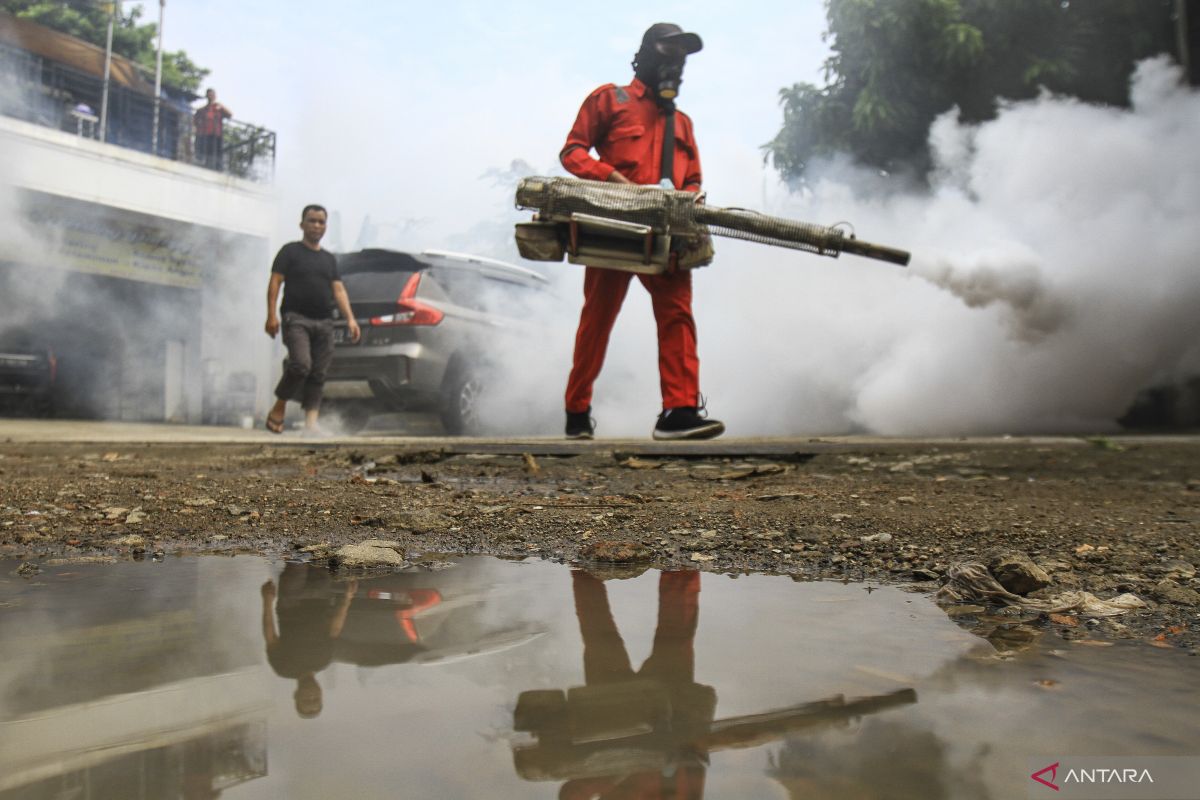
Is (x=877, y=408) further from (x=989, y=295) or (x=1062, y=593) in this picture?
(x=1062, y=593)

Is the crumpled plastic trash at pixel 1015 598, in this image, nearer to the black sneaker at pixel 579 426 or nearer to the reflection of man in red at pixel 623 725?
the reflection of man in red at pixel 623 725

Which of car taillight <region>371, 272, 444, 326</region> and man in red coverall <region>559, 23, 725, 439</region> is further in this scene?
car taillight <region>371, 272, 444, 326</region>

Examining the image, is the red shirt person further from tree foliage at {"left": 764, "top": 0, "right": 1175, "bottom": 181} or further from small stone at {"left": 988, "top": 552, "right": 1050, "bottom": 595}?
small stone at {"left": 988, "top": 552, "right": 1050, "bottom": 595}

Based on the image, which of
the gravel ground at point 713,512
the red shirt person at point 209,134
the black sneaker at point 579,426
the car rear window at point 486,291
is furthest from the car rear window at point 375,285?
the red shirt person at point 209,134

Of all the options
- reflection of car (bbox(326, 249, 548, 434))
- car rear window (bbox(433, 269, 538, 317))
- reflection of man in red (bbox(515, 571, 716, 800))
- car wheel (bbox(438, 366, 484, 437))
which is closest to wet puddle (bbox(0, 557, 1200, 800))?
reflection of man in red (bbox(515, 571, 716, 800))

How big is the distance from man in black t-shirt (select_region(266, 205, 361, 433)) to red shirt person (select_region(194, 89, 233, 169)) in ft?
26.6

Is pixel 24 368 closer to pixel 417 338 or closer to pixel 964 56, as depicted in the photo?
pixel 417 338

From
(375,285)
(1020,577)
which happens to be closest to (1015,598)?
(1020,577)

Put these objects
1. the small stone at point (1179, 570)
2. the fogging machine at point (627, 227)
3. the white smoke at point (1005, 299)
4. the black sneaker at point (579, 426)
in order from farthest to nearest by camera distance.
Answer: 1. the white smoke at point (1005, 299)
2. the black sneaker at point (579, 426)
3. the fogging machine at point (627, 227)
4. the small stone at point (1179, 570)

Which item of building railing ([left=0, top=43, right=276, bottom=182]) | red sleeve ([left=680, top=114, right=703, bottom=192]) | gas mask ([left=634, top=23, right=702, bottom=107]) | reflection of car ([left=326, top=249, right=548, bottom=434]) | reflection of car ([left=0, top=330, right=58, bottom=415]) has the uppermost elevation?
building railing ([left=0, top=43, right=276, bottom=182])

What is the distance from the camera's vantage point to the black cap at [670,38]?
4539 millimetres

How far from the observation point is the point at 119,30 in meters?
22.9

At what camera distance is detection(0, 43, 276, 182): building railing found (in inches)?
475

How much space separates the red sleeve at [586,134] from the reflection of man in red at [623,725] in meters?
3.54
